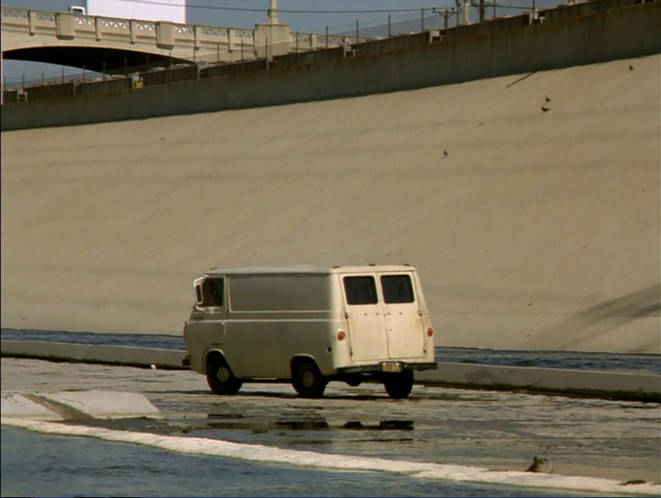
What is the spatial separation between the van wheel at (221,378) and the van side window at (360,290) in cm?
210

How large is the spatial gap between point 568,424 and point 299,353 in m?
5.69

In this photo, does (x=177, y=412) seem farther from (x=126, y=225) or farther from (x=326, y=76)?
(x=326, y=76)

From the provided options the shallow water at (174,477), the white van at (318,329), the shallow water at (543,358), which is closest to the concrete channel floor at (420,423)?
the white van at (318,329)

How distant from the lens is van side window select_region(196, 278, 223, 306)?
957 inches

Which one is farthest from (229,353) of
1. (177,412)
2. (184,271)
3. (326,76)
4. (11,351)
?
(326,76)

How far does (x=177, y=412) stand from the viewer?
19344 mm

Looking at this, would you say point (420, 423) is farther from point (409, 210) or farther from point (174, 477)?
point (409, 210)

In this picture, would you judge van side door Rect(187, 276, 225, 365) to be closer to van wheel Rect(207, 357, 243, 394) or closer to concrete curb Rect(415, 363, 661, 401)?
van wheel Rect(207, 357, 243, 394)

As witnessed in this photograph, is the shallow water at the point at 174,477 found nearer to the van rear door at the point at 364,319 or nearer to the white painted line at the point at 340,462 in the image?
the white painted line at the point at 340,462

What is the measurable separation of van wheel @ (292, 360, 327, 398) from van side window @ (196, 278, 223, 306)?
6.54ft

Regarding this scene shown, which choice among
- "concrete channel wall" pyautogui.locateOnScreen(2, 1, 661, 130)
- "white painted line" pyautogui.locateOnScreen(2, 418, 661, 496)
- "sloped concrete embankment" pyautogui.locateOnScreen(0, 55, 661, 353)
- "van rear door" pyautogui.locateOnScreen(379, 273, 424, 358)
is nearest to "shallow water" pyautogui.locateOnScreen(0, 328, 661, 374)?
"sloped concrete embankment" pyautogui.locateOnScreen(0, 55, 661, 353)

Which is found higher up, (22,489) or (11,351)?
(22,489)

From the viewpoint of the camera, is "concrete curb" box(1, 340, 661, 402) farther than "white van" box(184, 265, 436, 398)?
No

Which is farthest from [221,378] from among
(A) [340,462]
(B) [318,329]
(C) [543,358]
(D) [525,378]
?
(A) [340,462]
